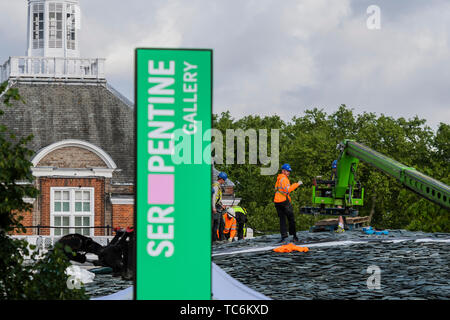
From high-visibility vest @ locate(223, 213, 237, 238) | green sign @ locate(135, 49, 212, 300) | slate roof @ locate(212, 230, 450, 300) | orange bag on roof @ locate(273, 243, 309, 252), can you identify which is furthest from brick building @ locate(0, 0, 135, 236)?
green sign @ locate(135, 49, 212, 300)

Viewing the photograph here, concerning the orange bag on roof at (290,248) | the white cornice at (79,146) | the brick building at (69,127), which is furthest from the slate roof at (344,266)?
the white cornice at (79,146)

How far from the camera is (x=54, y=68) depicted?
47.9m

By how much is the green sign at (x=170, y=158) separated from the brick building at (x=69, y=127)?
92.3 feet

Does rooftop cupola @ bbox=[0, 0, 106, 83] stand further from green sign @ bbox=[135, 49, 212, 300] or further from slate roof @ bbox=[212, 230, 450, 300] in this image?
green sign @ bbox=[135, 49, 212, 300]

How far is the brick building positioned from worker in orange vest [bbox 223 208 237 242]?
42.2 feet

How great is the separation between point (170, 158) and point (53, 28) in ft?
142

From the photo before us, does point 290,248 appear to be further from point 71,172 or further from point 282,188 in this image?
point 71,172

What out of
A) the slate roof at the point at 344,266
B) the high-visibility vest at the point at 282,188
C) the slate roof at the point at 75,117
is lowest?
the slate roof at the point at 344,266

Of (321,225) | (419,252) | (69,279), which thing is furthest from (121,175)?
(69,279)

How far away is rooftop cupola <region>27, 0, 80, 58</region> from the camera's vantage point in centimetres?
5028

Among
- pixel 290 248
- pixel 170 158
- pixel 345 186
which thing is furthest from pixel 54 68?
pixel 170 158

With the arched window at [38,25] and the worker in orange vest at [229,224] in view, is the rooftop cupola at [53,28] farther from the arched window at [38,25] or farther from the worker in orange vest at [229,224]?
the worker in orange vest at [229,224]

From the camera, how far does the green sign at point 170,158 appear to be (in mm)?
9297

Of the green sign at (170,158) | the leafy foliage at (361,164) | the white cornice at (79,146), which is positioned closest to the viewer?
the green sign at (170,158)
